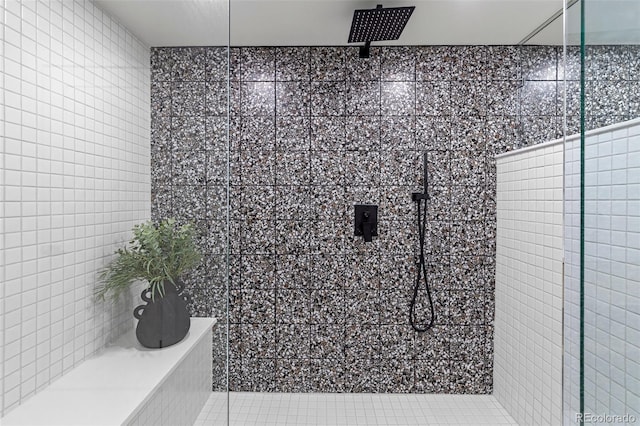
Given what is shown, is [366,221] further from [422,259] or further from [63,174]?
[63,174]

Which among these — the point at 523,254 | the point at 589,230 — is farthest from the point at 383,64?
the point at 589,230

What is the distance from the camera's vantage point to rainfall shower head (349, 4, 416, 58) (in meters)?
1.95

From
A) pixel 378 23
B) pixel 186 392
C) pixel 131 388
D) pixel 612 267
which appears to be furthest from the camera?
pixel 378 23

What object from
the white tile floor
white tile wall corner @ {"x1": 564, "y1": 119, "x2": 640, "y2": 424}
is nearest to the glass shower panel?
white tile wall corner @ {"x1": 564, "y1": 119, "x2": 640, "y2": 424}

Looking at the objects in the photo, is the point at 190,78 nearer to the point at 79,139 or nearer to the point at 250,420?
the point at 79,139

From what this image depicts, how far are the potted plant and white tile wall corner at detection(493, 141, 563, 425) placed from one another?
169 cm

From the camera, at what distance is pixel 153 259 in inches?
33.7

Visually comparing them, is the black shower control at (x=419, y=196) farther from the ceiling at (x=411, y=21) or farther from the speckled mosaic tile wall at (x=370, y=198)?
the ceiling at (x=411, y=21)

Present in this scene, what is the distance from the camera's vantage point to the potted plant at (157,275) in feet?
2.62

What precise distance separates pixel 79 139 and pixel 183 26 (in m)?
0.34

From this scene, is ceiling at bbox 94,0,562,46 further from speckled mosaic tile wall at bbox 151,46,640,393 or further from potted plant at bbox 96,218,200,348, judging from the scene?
potted plant at bbox 96,218,200,348

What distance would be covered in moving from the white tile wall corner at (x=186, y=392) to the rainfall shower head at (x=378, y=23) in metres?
1.68

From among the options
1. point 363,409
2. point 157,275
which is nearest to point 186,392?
point 157,275

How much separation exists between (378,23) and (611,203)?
1712mm
